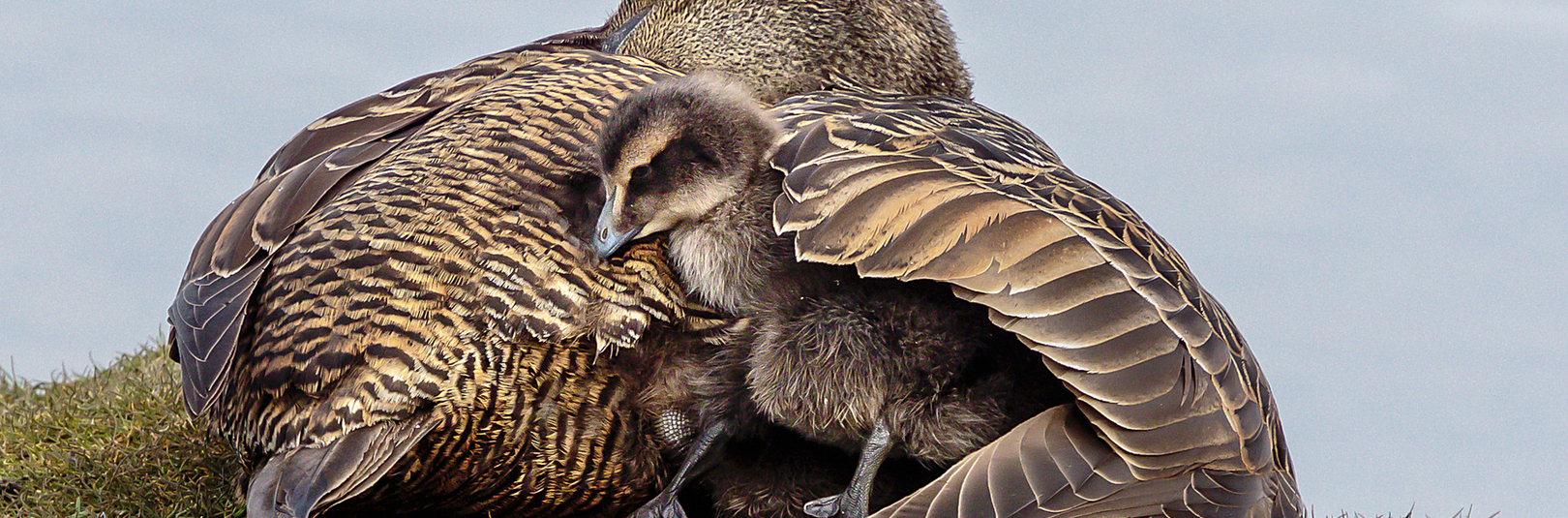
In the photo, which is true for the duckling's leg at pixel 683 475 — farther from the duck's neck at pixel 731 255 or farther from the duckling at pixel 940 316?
the duck's neck at pixel 731 255

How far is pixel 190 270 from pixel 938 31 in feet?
8.90

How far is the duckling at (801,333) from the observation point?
388cm

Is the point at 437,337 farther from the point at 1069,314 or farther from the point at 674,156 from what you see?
the point at 1069,314

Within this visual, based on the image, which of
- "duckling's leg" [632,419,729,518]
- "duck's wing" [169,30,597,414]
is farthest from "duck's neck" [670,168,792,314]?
"duck's wing" [169,30,597,414]

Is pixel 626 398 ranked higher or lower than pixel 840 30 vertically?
lower

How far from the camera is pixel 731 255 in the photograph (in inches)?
157

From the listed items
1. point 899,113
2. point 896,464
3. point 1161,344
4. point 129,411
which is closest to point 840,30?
point 899,113

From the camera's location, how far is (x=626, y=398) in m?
4.02

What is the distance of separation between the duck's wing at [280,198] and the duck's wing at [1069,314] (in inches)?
51.2

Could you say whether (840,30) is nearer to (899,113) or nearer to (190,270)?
(899,113)

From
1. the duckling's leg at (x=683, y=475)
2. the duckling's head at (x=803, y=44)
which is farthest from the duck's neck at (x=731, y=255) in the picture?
the duckling's head at (x=803, y=44)

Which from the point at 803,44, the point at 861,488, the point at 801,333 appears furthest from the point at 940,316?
the point at 803,44

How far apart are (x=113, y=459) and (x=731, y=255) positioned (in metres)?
2.40

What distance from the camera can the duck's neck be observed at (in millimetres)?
3977
